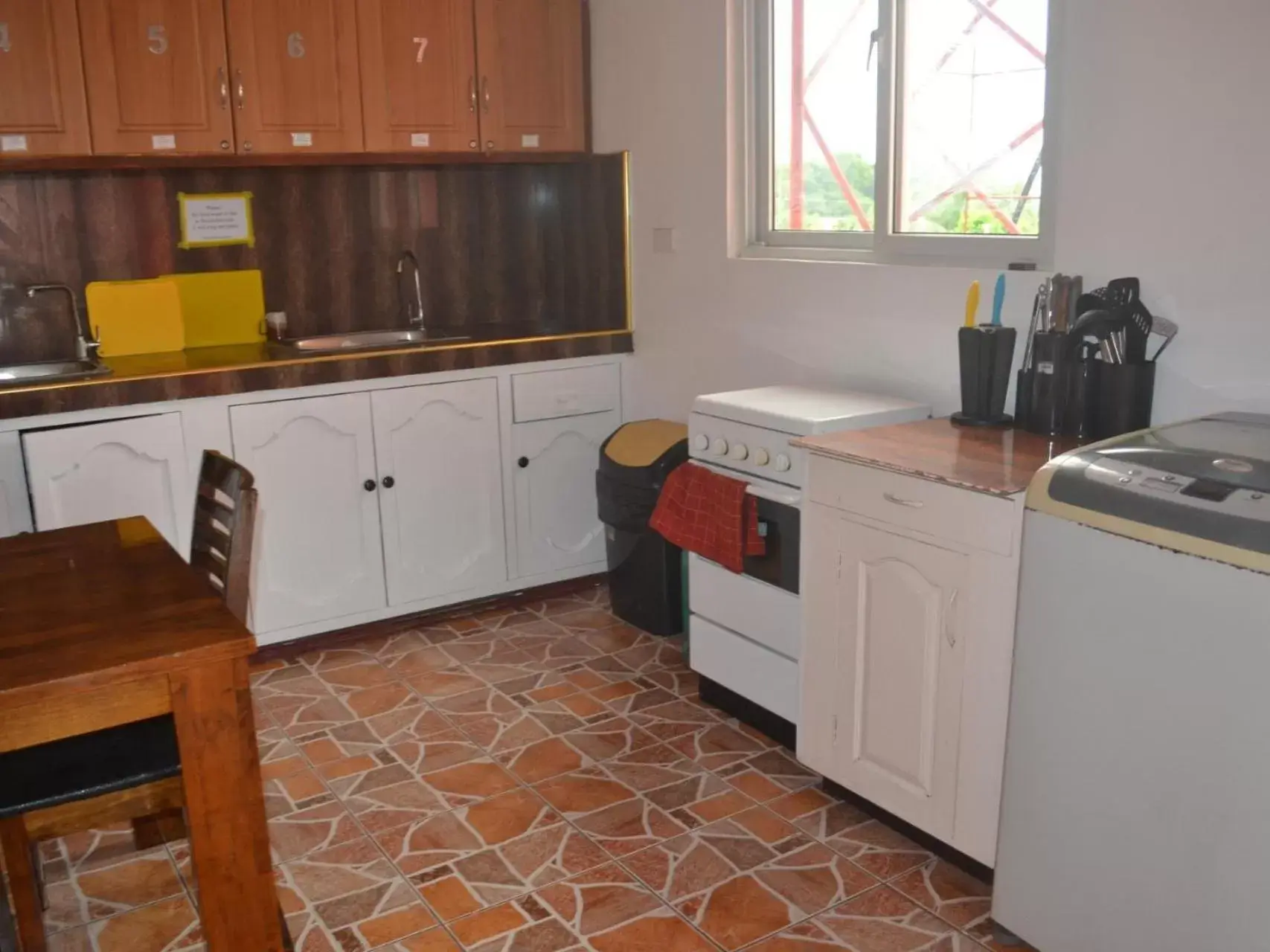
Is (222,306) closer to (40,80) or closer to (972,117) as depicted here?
(40,80)

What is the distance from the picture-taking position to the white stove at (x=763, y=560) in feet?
8.52

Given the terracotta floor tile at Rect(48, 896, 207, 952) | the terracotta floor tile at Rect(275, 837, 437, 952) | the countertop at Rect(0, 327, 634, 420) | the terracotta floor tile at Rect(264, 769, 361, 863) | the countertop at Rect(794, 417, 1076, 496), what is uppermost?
the countertop at Rect(0, 327, 634, 420)

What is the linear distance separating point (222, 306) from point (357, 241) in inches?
20.5

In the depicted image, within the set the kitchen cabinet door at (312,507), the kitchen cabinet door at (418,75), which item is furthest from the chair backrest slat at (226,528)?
the kitchen cabinet door at (418,75)

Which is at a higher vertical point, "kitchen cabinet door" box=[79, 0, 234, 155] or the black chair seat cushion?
"kitchen cabinet door" box=[79, 0, 234, 155]

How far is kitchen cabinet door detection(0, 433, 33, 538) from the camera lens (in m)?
2.93

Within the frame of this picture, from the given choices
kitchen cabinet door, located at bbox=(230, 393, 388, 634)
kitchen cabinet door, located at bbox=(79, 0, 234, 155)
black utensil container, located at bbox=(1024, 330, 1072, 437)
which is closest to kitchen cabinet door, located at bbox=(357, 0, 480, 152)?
kitchen cabinet door, located at bbox=(79, 0, 234, 155)

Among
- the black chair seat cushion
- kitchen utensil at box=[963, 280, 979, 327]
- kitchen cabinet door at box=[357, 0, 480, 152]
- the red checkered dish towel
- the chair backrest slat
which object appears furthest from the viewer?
kitchen cabinet door at box=[357, 0, 480, 152]

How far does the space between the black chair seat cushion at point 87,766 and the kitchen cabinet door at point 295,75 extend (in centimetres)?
210

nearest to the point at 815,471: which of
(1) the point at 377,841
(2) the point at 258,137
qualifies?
(1) the point at 377,841

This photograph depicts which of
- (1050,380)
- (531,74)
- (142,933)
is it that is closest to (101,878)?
(142,933)

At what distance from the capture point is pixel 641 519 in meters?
3.38

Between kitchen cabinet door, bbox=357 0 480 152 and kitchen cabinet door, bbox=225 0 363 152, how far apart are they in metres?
0.05

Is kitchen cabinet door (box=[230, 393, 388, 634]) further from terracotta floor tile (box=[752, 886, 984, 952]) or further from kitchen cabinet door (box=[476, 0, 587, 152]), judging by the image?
terracotta floor tile (box=[752, 886, 984, 952])
